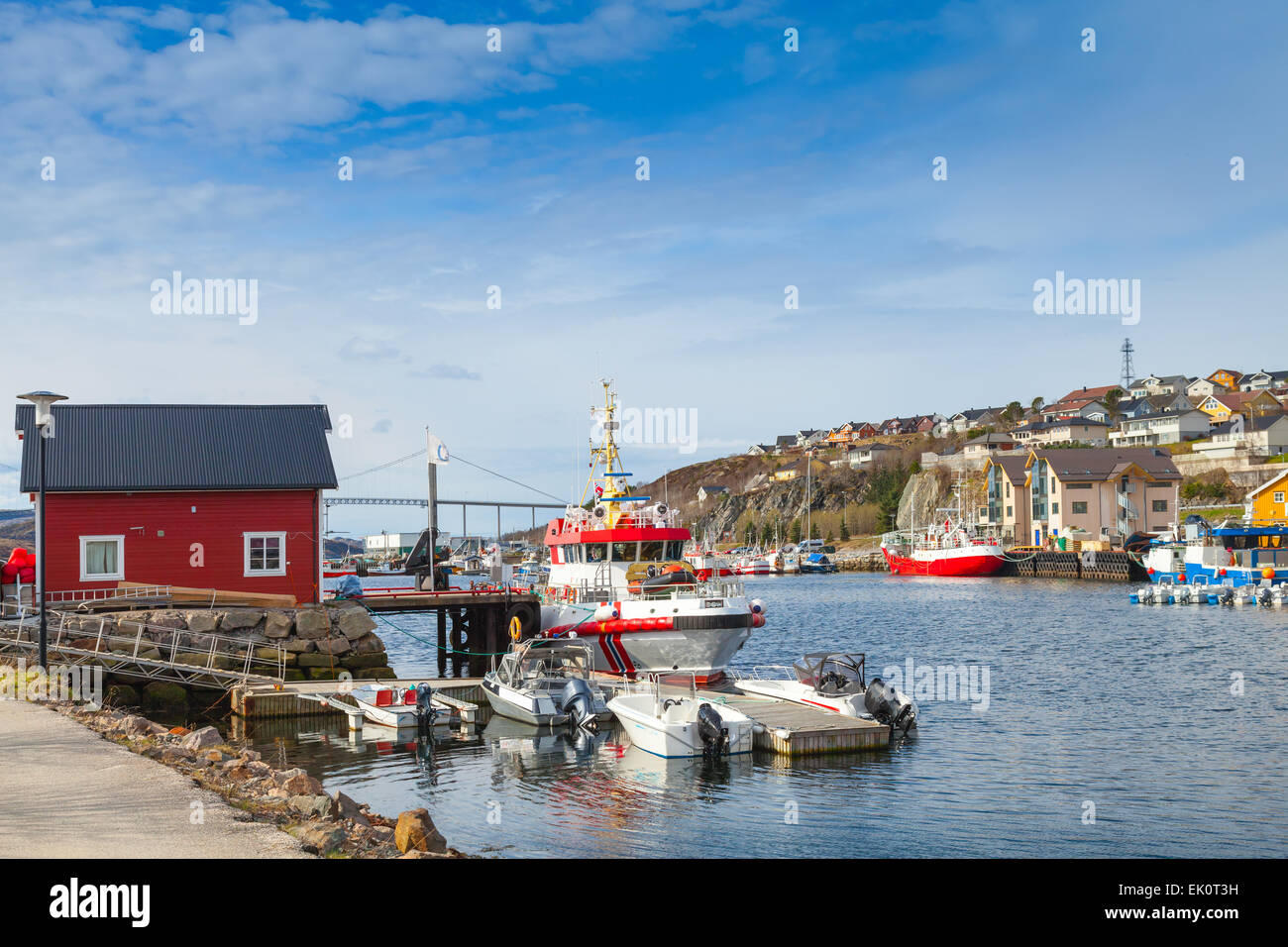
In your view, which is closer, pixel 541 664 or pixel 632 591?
pixel 541 664

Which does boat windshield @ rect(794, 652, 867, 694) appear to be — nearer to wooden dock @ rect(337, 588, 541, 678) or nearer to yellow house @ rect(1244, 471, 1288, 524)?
wooden dock @ rect(337, 588, 541, 678)

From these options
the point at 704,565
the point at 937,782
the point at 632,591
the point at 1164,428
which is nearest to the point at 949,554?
the point at 1164,428

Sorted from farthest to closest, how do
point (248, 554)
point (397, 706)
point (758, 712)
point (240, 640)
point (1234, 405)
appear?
point (1234, 405) < point (248, 554) < point (240, 640) < point (397, 706) < point (758, 712)

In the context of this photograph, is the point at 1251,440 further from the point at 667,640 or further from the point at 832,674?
the point at 832,674

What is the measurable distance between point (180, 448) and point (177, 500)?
201cm

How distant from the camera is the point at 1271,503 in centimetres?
8006

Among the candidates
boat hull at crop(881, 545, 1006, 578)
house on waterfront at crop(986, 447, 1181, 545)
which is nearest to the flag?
boat hull at crop(881, 545, 1006, 578)

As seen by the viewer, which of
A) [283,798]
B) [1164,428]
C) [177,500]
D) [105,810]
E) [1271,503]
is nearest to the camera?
[105,810]

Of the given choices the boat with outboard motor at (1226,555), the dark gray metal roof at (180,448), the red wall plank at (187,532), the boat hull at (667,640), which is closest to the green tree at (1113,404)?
the boat with outboard motor at (1226,555)

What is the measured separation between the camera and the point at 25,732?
16891 mm

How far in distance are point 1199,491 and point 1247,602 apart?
172 ft

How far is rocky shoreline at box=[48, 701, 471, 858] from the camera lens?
1193 centimetres

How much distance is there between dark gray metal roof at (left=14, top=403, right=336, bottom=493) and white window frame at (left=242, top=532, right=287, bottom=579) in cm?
148
